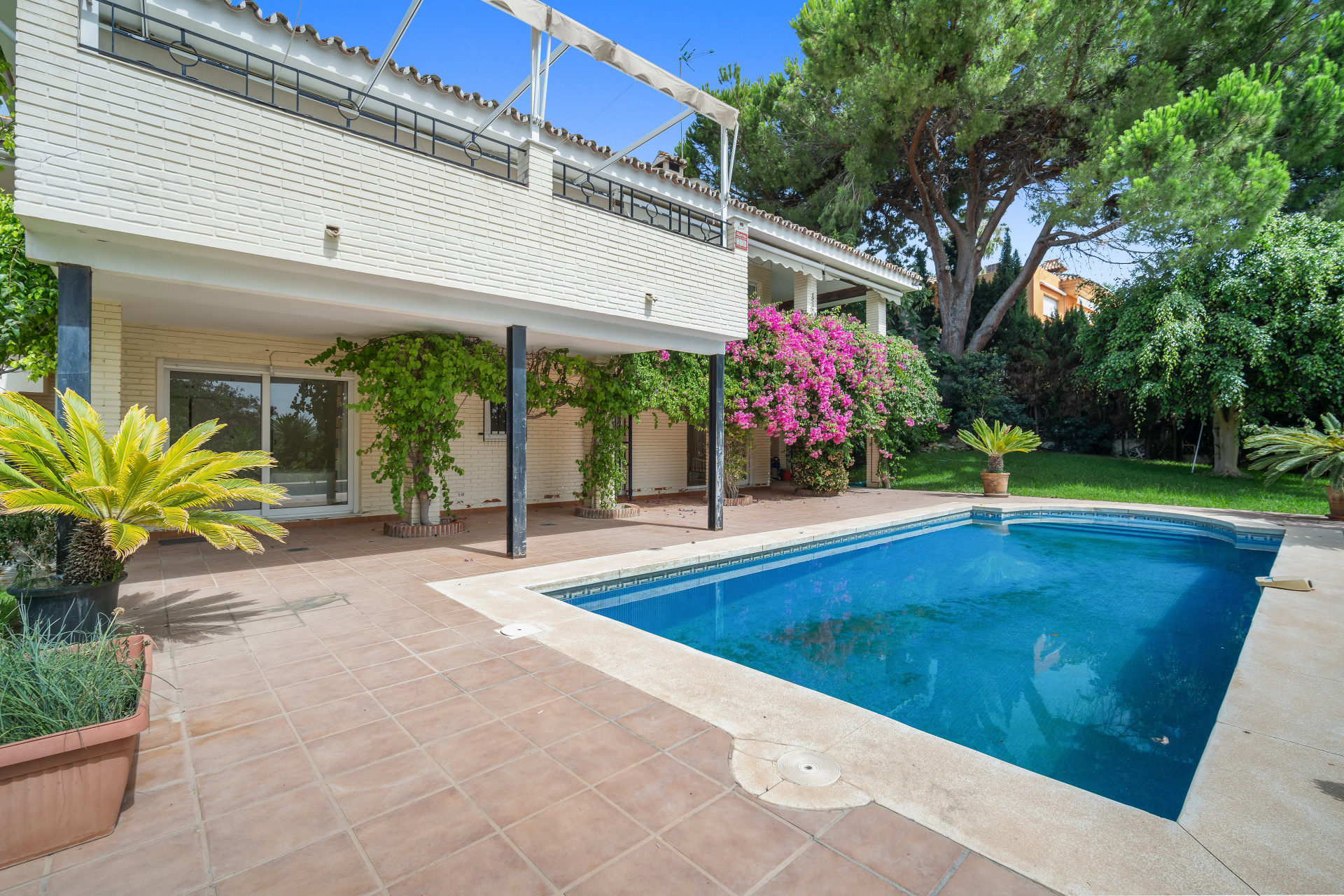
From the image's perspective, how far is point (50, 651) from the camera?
2.50 meters

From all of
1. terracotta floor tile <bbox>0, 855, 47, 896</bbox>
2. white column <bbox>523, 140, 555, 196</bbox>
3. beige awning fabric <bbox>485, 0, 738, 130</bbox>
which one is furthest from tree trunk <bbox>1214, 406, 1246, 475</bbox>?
terracotta floor tile <bbox>0, 855, 47, 896</bbox>

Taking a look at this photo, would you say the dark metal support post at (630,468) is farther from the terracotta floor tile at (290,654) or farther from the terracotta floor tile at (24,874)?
the terracotta floor tile at (24,874)

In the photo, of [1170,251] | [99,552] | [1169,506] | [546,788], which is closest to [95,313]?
[99,552]

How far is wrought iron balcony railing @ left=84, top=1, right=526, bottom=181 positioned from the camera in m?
6.28

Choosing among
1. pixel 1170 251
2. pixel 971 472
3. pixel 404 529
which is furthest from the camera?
pixel 971 472

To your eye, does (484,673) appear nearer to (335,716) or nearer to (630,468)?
(335,716)

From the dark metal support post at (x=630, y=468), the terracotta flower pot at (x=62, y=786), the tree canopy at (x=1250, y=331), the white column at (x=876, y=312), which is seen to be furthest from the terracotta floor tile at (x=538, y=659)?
the tree canopy at (x=1250, y=331)

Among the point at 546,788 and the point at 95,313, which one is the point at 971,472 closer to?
the point at 546,788

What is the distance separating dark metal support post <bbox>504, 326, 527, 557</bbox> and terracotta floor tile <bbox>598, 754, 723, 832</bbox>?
16.4 feet

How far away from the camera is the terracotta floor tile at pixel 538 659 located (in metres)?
4.02

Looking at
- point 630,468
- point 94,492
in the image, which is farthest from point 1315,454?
point 94,492

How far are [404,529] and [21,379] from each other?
5.12 metres

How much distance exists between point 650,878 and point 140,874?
1.78m

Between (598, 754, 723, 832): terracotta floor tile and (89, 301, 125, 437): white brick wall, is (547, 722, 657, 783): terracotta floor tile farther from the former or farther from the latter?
(89, 301, 125, 437): white brick wall
